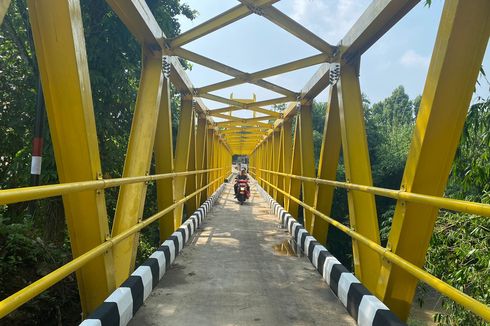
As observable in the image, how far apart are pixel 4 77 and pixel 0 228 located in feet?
16.0

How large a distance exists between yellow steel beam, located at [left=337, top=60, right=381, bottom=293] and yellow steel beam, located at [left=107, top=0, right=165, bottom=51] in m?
2.26

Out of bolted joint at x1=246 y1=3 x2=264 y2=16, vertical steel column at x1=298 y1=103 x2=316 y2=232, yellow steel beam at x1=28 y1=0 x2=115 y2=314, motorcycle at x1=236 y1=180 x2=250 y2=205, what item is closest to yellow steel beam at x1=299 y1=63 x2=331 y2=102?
vertical steel column at x1=298 y1=103 x2=316 y2=232

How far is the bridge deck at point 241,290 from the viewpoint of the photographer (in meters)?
2.67

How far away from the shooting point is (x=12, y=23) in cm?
759

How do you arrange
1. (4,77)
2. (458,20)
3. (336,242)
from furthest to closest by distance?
(336,242) < (4,77) < (458,20)

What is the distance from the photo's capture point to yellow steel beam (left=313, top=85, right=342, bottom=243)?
4879 mm

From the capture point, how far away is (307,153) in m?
7.04

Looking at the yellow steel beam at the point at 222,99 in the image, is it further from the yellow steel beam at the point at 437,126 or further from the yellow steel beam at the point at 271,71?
the yellow steel beam at the point at 437,126

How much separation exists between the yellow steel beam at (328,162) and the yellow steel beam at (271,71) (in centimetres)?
65

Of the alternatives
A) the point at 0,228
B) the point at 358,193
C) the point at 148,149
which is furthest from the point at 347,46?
the point at 0,228

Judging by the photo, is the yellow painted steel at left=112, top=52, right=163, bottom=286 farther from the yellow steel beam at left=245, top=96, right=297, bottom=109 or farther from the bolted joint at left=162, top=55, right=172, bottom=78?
the yellow steel beam at left=245, top=96, right=297, bottom=109

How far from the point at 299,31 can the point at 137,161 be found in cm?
268

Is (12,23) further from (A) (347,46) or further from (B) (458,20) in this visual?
(B) (458,20)

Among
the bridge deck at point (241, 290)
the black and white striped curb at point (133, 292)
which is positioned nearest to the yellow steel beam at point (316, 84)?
the bridge deck at point (241, 290)
